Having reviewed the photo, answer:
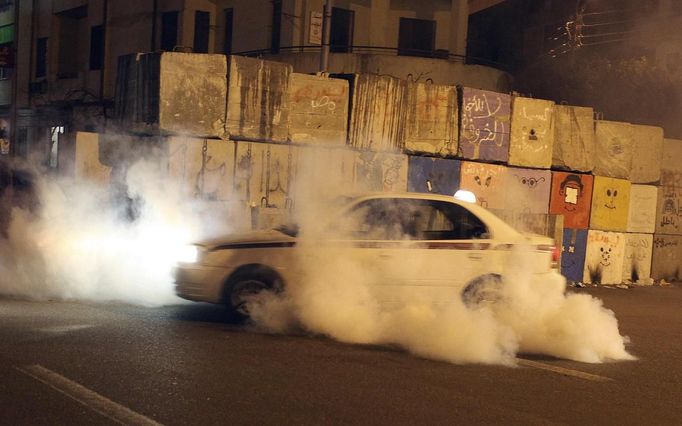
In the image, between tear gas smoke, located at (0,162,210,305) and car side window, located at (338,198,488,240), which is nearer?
car side window, located at (338,198,488,240)

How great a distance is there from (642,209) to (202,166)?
31.8 ft

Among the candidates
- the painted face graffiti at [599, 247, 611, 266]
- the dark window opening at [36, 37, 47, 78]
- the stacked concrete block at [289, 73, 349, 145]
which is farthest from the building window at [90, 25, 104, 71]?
the painted face graffiti at [599, 247, 611, 266]

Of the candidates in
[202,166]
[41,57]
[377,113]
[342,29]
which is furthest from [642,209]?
[41,57]

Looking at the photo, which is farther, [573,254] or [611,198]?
[611,198]

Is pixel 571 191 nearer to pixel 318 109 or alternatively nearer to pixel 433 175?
pixel 433 175

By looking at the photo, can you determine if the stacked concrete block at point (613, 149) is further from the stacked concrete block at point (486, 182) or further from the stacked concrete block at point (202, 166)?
the stacked concrete block at point (202, 166)

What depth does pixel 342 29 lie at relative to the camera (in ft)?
77.5

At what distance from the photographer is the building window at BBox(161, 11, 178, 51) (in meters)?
24.5

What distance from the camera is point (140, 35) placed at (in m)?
25.1

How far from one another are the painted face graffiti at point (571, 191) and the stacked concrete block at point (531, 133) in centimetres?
55

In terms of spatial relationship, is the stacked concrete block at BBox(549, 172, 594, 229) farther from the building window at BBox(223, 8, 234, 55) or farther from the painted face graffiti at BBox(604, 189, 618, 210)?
the building window at BBox(223, 8, 234, 55)

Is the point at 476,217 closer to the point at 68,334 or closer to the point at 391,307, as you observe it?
the point at 391,307

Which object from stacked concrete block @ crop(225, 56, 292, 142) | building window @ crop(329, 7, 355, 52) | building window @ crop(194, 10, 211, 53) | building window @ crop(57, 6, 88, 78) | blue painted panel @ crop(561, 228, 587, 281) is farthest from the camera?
building window @ crop(57, 6, 88, 78)

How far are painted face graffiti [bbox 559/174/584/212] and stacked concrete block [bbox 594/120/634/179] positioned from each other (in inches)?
24.2
